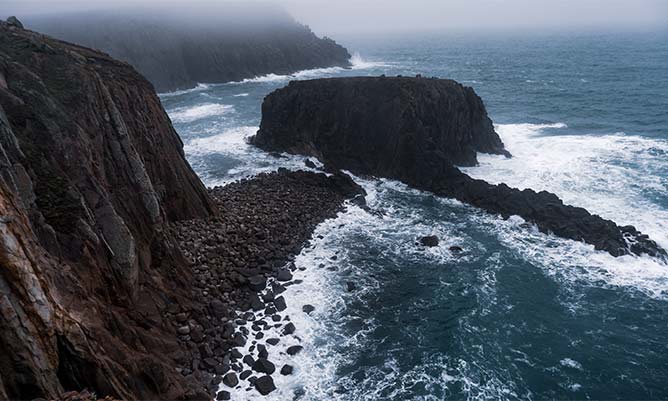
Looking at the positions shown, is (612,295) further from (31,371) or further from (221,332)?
(31,371)

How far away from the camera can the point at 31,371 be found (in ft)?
50.2

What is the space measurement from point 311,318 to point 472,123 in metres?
42.8

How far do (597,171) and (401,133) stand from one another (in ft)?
84.2

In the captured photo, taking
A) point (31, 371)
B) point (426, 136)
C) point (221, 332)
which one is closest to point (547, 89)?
point (426, 136)

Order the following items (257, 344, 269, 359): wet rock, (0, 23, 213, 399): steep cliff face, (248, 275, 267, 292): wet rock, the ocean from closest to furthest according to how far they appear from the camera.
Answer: (0, 23, 213, 399): steep cliff face → the ocean → (257, 344, 269, 359): wet rock → (248, 275, 267, 292): wet rock

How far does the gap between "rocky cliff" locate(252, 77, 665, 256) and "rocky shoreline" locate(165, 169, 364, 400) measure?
8.12 m

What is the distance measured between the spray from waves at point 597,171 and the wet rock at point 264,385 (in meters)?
37.0

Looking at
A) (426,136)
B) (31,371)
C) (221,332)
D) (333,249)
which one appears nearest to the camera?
(31,371)

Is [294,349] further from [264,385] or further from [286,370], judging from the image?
[264,385]

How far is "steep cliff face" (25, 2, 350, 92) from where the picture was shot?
122000 millimetres

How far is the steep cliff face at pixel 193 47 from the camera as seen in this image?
122000 millimetres

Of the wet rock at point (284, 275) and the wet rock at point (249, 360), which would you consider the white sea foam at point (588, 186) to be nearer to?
the wet rock at point (284, 275)

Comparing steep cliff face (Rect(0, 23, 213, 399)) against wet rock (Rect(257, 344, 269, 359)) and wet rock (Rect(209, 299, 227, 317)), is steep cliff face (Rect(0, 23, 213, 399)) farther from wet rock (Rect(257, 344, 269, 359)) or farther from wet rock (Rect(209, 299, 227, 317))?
wet rock (Rect(257, 344, 269, 359))

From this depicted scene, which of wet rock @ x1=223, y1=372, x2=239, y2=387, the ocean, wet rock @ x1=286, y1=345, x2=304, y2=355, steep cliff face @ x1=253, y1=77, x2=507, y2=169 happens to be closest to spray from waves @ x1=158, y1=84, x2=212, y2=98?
the ocean
